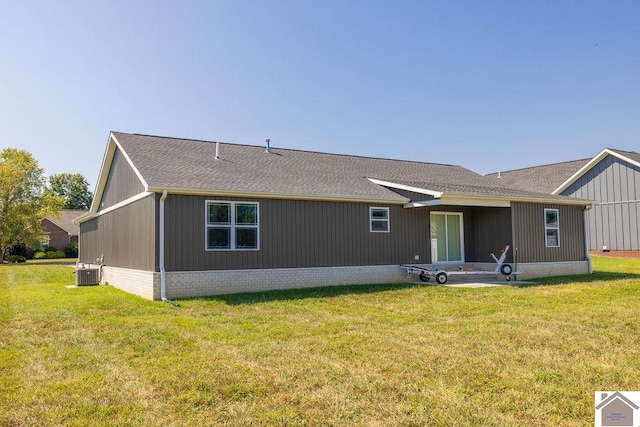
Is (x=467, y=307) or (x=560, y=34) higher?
(x=560, y=34)

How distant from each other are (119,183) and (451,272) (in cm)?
1136

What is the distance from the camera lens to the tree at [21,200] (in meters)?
38.6

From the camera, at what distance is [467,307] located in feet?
32.7

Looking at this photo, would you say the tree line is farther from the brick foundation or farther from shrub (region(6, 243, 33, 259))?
the brick foundation

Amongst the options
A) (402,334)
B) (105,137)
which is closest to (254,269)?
(402,334)

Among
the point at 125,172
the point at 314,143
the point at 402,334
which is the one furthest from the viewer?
the point at 314,143

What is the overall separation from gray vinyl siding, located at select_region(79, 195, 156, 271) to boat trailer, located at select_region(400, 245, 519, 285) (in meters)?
7.69

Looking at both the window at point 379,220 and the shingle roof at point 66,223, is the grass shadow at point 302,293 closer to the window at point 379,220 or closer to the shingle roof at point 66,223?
the window at point 379,220

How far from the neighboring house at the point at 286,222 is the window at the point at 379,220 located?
1.3 inches

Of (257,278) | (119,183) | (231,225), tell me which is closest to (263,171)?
(231,225)

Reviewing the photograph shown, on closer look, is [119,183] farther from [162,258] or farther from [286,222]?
[286,222]

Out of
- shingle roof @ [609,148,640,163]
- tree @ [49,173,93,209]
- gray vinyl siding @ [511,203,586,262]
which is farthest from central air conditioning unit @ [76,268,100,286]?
tree @ [49,173,93,209]

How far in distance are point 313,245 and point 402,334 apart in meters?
7.01

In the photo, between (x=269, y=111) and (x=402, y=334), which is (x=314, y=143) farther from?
(x=402, y=334)
